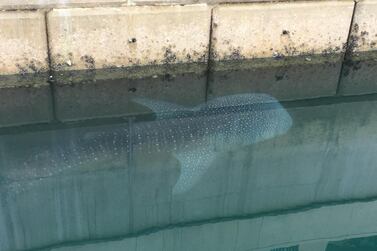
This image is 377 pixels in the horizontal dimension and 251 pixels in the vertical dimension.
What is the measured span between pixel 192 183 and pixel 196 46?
1895 millimetres

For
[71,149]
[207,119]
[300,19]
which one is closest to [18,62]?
[71,149]

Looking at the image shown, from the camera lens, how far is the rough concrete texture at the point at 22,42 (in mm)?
5820

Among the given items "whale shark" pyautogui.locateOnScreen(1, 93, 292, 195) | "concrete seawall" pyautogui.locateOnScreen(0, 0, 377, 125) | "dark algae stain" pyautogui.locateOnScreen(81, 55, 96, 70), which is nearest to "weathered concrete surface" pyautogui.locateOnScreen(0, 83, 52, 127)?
"concrete seawall" pyautogui.locateOnScreen(0, 0, 377, 125)

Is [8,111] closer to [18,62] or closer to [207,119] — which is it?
[18,62]

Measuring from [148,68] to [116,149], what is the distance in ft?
4.62

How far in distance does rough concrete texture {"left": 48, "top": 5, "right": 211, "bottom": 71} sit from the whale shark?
0.68 metres

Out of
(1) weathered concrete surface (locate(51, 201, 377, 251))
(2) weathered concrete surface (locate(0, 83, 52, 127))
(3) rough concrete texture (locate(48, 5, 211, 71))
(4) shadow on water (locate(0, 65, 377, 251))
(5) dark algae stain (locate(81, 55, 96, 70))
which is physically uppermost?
(3) rough concrete texture (locate(48, 5, 211, 71))

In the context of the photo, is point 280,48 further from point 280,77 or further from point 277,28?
point 280,77

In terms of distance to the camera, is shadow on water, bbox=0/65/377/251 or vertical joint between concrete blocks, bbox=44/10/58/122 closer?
shadow on water, bbox=0/65/377/251

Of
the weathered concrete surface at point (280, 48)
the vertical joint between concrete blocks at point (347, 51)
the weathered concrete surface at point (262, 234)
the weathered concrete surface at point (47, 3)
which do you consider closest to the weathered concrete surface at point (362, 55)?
the vertical joint between concrete blocks at point (347, 51)

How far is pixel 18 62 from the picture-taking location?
20.0ft

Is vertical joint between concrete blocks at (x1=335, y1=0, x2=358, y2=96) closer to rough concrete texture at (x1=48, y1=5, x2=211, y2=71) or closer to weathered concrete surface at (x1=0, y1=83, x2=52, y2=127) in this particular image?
rough concrete texture at (x1=48, y1=5, x2=211, y2=71)

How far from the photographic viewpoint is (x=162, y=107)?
21.2 feet

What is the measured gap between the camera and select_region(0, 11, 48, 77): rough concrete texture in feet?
19.1
